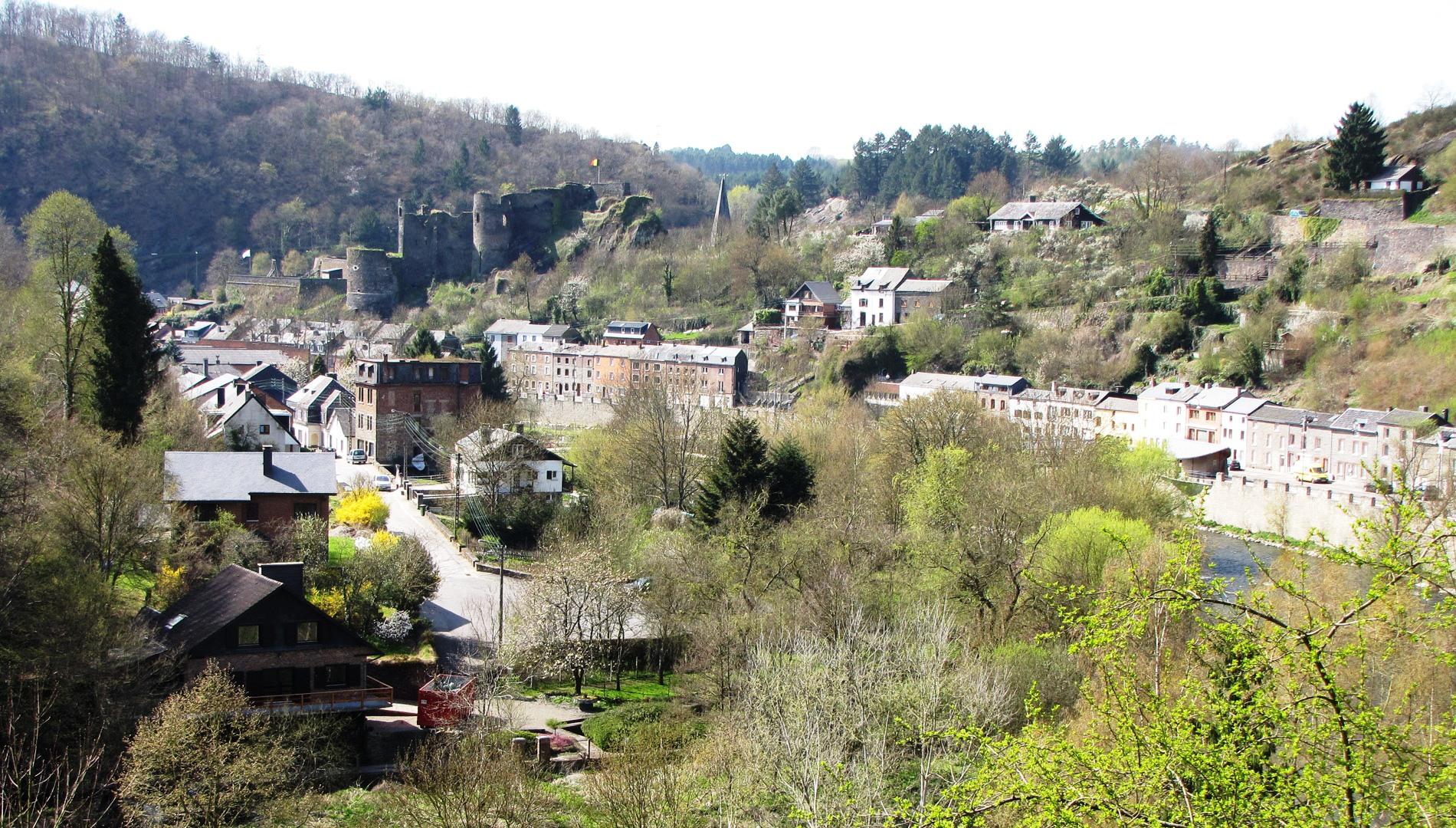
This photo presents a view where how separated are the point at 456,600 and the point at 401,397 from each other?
18565 mm

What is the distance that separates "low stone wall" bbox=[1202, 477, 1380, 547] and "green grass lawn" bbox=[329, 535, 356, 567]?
24119 millimetres

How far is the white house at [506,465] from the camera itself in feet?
115

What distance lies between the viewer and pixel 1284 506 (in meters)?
36.9

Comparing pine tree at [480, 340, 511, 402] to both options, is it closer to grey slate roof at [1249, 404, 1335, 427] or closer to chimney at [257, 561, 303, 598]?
chimney at [257, 561, 303, 598]

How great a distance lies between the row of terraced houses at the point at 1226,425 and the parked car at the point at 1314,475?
17cm

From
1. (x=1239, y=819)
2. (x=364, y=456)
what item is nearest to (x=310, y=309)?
(x=364, y=456)

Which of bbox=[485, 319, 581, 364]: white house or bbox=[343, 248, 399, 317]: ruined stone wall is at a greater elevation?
bbox=[343, 248, 399, 317]: ruined stone wall

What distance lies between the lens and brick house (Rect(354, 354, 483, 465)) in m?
44.5

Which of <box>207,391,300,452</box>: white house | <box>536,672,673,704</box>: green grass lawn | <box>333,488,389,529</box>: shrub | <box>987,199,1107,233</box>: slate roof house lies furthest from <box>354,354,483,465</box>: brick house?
<box>987,199,1107,233</box>: slate roof house

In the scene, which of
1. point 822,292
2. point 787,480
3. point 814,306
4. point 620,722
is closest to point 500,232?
point 822,292

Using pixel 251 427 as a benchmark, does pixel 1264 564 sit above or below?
below

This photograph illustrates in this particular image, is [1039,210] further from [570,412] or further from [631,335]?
[570,412]

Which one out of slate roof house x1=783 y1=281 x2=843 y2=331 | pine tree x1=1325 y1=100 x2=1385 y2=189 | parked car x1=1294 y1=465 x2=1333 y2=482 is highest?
pine tree x1=1325 y1=100 x2=1385 y2=189

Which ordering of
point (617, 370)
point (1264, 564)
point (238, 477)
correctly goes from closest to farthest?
point (1264, 564)
point (238, 477)
point (617, 370)
